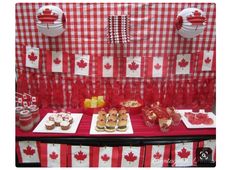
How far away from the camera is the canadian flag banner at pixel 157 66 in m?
2.96

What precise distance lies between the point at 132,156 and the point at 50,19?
1.59m

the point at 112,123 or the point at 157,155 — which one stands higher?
the point at 112,123

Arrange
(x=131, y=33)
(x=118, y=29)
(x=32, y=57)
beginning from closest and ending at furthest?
(x=118, y=29) < (x=131, y=33) < (x=32, y=57)

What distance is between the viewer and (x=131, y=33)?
2852 mm

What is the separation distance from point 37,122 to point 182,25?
6.04 feet

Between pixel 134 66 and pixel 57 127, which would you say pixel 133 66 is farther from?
pixel 57 127

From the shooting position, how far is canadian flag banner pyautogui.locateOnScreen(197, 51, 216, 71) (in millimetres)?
2977

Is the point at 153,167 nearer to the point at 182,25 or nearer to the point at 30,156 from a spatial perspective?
the point at 30,156

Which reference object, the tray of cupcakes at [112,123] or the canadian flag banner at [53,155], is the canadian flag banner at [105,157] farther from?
the canadian flag banner at [53,155]

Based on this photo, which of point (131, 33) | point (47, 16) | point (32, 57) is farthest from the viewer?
point (32, 57)

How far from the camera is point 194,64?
3.01 meters

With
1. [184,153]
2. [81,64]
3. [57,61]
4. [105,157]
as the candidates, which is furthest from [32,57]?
[184,153]

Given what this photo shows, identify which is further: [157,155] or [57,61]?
[57,61]

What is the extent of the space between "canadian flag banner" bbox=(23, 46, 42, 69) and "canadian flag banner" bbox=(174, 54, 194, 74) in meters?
1.60
